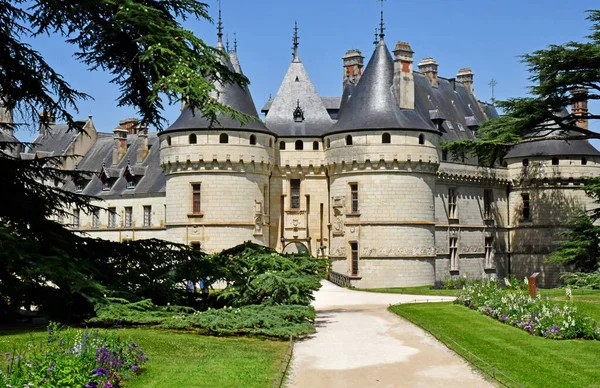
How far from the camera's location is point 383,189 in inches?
1358

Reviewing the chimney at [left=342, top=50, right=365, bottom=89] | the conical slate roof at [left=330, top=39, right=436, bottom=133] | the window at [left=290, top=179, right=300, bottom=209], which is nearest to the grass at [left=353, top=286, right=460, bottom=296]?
the window at [left=290, top=179, right=300, bottom=209]

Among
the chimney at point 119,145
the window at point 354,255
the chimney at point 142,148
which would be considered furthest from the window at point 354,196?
the chimney at point 119,145

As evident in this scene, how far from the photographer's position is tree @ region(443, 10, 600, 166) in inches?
1078

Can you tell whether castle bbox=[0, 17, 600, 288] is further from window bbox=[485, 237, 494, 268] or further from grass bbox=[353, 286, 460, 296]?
grass bbox=[353, 286, 460, 296]

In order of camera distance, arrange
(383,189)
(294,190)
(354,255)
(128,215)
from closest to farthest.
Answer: (383,189)
(354,255)
(294,190)
(128,215)

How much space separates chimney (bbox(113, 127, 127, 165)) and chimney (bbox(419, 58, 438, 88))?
18822 mm

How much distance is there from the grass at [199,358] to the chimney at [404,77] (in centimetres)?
2291

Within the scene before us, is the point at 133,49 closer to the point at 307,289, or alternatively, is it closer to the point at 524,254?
the point at 307,289

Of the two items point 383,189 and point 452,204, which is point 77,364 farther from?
point 452,204

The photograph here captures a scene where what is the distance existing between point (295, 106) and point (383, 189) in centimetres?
679

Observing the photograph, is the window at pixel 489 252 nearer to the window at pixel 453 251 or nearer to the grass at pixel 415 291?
the window at pixel 453 251

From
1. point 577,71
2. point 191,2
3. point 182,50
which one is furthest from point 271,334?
point 577,71

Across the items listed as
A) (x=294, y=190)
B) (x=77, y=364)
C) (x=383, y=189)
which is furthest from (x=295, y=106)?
(x=77, y=364)

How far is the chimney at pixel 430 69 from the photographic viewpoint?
45500mm
